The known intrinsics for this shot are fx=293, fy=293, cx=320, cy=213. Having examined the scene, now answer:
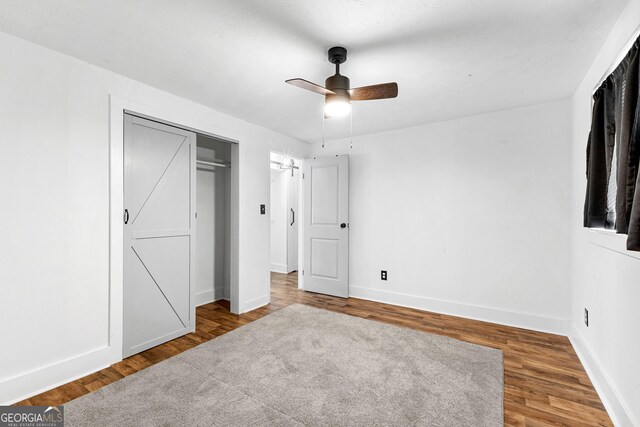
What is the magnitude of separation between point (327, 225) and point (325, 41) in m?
3.06

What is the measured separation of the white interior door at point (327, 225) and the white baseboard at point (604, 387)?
2751mm

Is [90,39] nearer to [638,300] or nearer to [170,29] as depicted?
[170,29]

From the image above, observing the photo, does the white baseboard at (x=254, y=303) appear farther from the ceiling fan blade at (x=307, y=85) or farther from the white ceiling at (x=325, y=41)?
the ceiling fan blade at (x=307, y=85)

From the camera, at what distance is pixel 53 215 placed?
221 cm

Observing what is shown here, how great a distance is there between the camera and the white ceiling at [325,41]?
1.72 metres

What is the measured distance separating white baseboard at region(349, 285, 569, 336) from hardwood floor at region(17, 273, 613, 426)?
104 mm

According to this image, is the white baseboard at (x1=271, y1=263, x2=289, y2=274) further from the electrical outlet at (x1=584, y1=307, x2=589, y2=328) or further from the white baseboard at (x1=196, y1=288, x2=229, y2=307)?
the electrical outlet at (x1=584, y1=307, x2=589, y2=328)

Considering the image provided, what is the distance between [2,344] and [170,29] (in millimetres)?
2394

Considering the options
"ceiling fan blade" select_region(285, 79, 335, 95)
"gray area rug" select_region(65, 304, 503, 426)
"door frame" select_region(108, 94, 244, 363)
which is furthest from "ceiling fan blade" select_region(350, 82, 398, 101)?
"gray area rug" select_region(65, 304, 503, 426)

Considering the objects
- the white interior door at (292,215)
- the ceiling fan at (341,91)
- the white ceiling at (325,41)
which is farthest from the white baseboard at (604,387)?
the white interior door at (292,215)

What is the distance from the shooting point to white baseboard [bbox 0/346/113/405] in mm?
1995

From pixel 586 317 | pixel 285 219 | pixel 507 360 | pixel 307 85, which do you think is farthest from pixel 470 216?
pixel 285 219

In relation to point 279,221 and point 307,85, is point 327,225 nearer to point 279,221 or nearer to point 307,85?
point 279,221

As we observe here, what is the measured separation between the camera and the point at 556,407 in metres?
2.00
